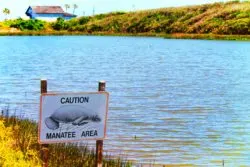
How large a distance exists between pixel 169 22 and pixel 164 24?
1.41 metres

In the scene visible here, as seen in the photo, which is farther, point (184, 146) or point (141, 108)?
point (141, 108)

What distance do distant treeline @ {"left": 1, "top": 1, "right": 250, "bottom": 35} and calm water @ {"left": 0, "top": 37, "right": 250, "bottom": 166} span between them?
53.0 m

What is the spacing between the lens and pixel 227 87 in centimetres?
2786

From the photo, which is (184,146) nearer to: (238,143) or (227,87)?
(238,143)

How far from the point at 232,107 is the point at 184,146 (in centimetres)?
714

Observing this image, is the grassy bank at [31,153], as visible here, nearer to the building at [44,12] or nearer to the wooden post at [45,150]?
the wooden post at [45,150]

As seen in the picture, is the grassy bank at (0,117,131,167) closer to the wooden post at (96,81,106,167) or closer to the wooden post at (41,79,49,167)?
the wooden post at (41,79,49,167)

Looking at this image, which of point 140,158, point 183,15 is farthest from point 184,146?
point 183,15

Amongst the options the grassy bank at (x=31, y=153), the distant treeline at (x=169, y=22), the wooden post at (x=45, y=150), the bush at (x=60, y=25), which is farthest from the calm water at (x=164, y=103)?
the bush at (x=60, y=25)

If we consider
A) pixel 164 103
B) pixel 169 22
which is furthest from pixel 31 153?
pixel 169 22

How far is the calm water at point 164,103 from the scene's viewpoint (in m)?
13.6

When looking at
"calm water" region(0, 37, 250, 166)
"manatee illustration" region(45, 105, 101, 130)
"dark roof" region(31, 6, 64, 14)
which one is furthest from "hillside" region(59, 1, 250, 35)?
"manatee illustration" region(45, 105, 101, 130)

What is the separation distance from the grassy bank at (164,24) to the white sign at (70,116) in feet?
245

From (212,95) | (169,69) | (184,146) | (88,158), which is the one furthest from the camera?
(169,69)
